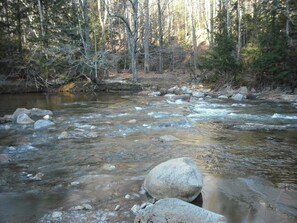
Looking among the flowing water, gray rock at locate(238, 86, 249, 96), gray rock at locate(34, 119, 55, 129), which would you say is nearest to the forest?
gray rock at locate(238, 86, 249, 96)

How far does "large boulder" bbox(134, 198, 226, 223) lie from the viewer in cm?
457

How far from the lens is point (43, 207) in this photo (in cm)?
563

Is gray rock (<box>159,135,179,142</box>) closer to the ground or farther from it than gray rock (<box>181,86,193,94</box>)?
closer to the ground

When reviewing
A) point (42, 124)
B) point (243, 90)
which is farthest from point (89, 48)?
point (42, 124)

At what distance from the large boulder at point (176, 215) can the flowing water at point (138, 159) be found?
25.1 inches

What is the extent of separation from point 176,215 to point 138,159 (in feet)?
12.0

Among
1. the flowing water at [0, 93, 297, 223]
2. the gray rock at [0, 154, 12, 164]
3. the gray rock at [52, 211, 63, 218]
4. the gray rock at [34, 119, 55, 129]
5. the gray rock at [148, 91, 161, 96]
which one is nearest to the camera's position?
the gray rock at [52, 211, 63, 218]

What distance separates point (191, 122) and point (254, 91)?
31.8 ft

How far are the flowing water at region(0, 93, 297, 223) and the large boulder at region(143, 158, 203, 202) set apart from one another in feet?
0.91

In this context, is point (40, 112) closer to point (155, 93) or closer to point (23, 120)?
point (23, 120)

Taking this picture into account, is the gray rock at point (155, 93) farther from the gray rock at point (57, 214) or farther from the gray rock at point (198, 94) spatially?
the gray rock at point (57, 214)

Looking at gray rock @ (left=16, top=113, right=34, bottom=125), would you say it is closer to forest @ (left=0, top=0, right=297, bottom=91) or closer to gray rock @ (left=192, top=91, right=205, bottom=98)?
gray rock @ (left=192, top=91, right=205, bottom=98)

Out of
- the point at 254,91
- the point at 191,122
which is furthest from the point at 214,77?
the point at 191,122

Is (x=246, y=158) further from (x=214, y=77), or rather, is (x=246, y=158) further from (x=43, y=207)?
(x=214, y=77)
